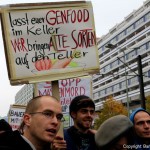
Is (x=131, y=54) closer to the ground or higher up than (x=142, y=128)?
higher up

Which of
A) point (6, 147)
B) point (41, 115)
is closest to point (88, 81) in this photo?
point (41, 115)

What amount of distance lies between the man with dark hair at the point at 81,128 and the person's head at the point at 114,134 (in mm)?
672

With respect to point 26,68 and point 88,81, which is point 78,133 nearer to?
point 26,68

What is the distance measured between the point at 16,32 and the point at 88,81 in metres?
3.31

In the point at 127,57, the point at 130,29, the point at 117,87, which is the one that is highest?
the point at 130,29

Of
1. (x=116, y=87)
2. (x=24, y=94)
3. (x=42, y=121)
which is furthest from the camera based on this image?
(x=24, y=94)

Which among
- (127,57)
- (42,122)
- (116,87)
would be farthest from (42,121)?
(116,87)

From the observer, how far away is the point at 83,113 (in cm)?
319

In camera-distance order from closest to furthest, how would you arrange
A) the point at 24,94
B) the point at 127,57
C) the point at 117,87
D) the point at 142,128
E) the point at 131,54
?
the point at 142,128, the point at 131,54, the point at 127,57, the point at 117,87, the point at 24,94

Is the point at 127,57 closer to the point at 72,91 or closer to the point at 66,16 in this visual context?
the point at 72,91

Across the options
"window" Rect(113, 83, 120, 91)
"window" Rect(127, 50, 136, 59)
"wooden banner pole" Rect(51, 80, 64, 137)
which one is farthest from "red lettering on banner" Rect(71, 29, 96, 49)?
"window" Rect(113, 83, 120, 91)

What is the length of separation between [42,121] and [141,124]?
107cm

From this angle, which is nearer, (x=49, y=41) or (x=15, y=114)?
(x=49, y=41)

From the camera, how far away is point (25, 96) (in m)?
148
